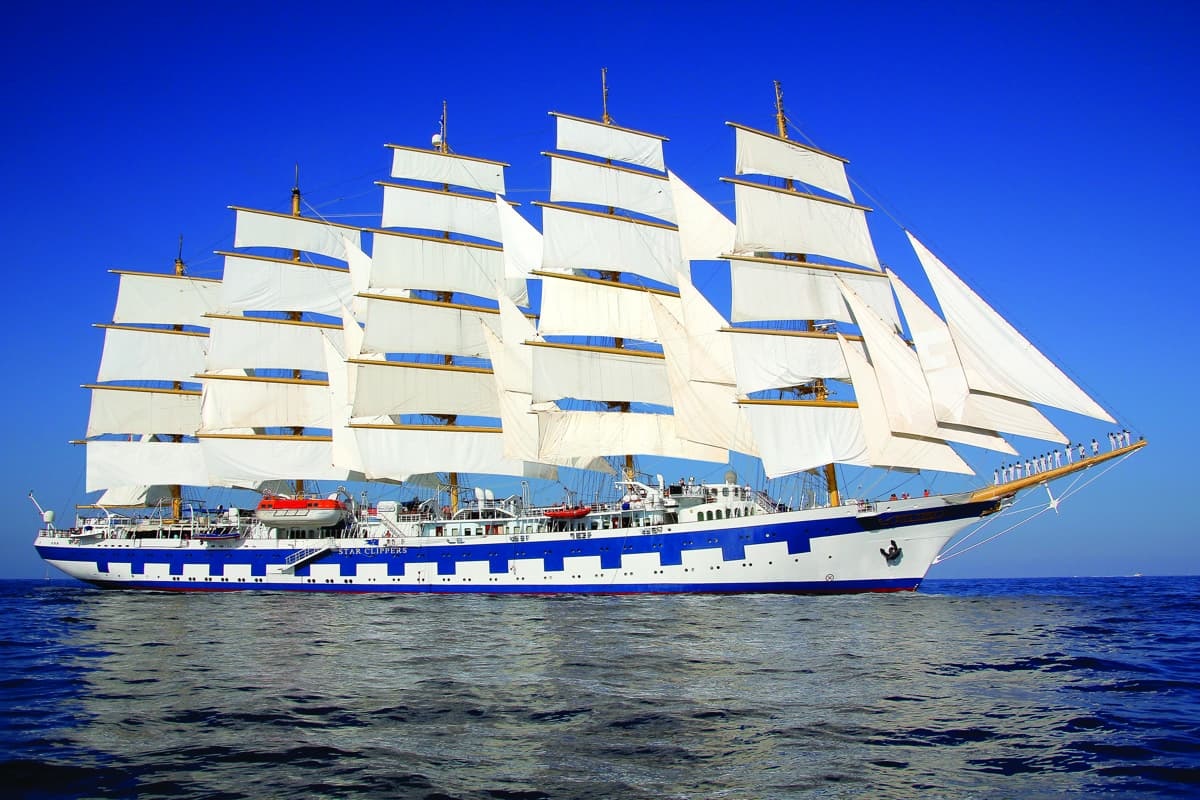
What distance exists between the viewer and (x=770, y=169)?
44.6 m

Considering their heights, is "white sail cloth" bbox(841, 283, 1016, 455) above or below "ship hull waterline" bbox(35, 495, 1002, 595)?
above

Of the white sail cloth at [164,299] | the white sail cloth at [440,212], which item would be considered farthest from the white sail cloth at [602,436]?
the white sail cloth at [164,299]

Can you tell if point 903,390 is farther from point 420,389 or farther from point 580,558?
point 420,389

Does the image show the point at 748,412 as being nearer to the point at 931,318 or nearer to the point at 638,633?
the point at 931,318

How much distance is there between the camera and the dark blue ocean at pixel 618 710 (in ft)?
33.2

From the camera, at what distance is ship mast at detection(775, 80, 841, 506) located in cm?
3888

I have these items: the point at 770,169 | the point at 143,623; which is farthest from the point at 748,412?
the point at 143,623

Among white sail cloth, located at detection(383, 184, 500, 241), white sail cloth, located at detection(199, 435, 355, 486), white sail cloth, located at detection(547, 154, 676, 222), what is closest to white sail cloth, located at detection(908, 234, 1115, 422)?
white sail cloth, located at detection(547, 154, 676, 222)

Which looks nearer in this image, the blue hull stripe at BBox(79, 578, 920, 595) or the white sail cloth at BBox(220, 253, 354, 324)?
the blue hull stripe at BBox(79, 578, 920, 595)

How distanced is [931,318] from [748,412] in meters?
9.29

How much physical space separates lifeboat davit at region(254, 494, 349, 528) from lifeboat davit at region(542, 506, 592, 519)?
12606 mm

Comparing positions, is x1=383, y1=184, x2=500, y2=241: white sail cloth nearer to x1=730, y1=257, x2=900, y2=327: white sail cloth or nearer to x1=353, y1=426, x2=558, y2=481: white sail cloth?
x1=353, y1=426, x2=558, y2=481: white sail cloth

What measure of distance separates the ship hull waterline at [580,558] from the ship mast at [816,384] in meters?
3.24

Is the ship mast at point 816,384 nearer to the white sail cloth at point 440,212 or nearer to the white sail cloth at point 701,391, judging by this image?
the white sail cloth at point 701,391
